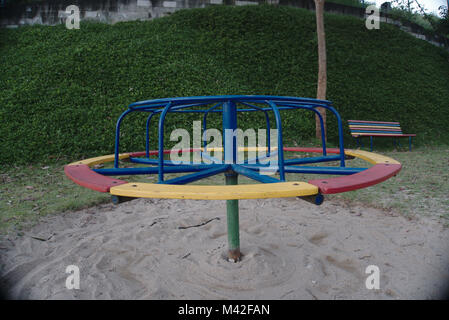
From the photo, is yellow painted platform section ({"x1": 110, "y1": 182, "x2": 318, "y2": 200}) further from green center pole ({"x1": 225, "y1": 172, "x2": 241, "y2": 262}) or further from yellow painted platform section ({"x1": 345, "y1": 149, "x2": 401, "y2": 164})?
yellow painted platform section ({"x1": 345, "y1": 149, "x2": 401, "y2": 164})

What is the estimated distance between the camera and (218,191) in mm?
1228

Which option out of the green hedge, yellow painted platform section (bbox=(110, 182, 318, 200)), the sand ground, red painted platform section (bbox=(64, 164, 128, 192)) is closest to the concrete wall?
the green hedge

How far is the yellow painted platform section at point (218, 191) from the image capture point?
120cm

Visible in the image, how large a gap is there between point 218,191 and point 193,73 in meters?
6.55

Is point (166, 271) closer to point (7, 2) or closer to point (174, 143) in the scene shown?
point (174, 143)

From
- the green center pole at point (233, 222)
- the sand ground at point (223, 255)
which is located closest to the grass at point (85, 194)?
the sand ground at point (223, 255)

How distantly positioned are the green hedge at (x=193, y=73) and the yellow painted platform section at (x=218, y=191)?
439cm

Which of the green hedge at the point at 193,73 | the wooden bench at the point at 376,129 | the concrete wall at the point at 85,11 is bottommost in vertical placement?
the wooden bench at the point at 376,129

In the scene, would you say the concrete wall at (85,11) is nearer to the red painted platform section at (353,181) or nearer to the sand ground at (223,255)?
the sand ground at (223,255)

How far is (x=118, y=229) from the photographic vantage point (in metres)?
2.75

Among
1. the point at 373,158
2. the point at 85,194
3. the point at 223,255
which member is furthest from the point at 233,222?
the point at 85,194

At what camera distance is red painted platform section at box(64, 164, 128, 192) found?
1424mm

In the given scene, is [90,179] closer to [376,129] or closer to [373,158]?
[373,158]

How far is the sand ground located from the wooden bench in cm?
424
